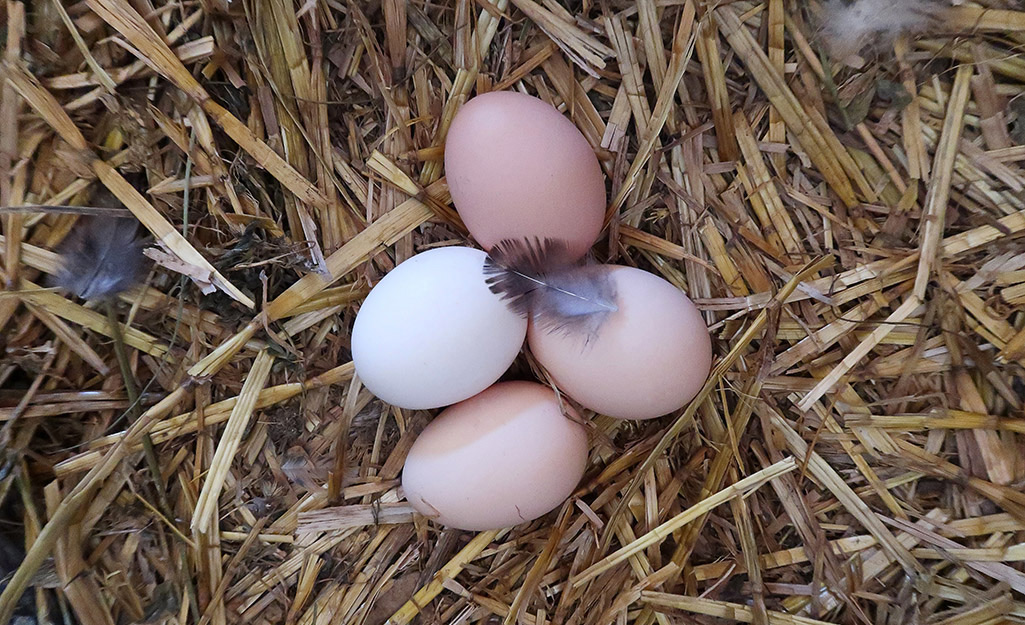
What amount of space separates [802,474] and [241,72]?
1041 millimetres

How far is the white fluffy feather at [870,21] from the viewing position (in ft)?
2.99

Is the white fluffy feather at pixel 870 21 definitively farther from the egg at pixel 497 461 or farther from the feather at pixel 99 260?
the feather at pixel 99 260

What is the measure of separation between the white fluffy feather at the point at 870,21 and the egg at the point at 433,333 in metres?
0.62

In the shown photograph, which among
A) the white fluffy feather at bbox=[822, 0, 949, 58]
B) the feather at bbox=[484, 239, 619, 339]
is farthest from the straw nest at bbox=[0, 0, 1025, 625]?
the feather at bbox=[484, 239, 619, 339]

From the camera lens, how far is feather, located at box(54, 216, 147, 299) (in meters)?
0.93

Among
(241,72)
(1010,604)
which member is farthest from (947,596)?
(241,72)

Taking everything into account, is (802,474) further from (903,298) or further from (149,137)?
(149,137)

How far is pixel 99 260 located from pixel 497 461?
2.12ft

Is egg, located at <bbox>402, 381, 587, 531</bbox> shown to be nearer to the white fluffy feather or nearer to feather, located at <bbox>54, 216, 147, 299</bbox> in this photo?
feather, located at <bbox>54, 216, 147, 299</bbox>

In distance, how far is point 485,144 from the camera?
2.80 feet

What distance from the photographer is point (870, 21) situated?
913mm

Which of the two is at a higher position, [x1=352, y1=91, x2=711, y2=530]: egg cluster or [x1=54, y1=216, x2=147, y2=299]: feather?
[x1=54, y1=216, x2=147, y2=299]: feather

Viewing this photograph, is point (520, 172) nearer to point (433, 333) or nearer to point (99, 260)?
point (433, 333)

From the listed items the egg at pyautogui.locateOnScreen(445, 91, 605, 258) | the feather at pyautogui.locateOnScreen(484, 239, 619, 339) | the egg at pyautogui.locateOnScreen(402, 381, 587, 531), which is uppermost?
the egg at pyautogui.locateOnScreen(445, 91, 605, 258)
